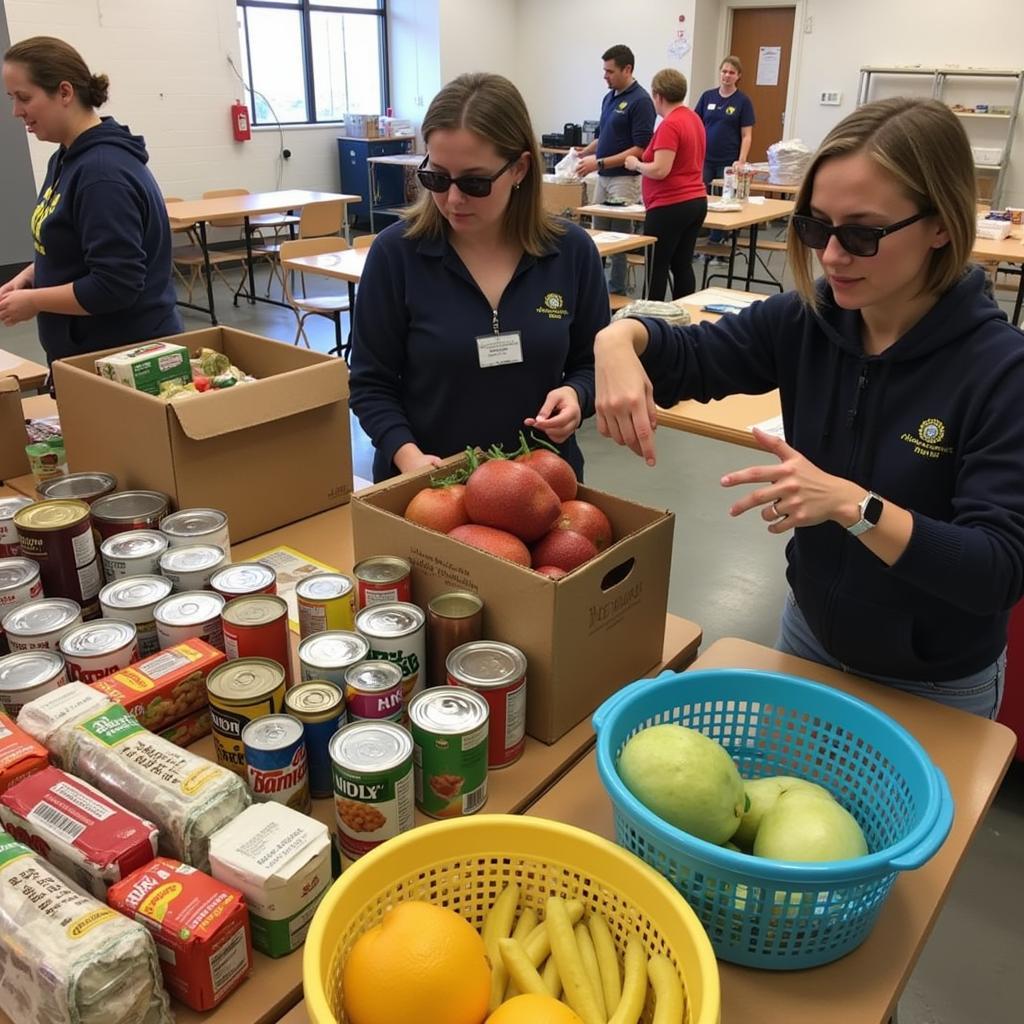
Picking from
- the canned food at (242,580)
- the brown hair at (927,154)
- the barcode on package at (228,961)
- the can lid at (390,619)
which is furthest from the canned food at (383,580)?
the brown hair at (927,154)

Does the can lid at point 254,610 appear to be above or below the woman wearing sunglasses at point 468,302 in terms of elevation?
below

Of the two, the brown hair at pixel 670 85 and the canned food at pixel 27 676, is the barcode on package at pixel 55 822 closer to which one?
the canned food at pixel 27 676

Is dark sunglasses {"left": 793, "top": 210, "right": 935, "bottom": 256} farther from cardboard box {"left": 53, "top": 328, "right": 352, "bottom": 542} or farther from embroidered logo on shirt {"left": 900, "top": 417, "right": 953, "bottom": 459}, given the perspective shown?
cardboard box {"left": 53, "top": 328, "right": 352, "bottom": 542}

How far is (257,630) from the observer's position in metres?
1.10

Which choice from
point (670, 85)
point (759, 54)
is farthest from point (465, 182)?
point (759, 54)

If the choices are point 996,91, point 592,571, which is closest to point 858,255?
point 592,571

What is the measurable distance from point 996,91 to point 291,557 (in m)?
10.2

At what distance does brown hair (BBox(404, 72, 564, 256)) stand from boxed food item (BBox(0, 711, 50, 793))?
121 cm

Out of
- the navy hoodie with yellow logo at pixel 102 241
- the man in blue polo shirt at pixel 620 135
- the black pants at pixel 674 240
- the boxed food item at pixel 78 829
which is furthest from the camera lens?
the man in blue polo shirt at pixel 620 135

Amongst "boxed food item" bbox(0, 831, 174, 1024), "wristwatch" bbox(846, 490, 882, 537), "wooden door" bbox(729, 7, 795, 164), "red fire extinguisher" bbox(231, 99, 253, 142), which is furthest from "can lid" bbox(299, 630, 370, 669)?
"wooden door" bbox(729, 7, 795, 164)

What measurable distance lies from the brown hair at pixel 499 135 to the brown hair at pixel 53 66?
3.63 feet

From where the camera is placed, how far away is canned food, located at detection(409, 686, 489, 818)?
0.98 m

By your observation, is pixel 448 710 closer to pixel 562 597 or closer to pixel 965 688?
pixel 562 597

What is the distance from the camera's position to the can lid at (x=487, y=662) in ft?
3.51
